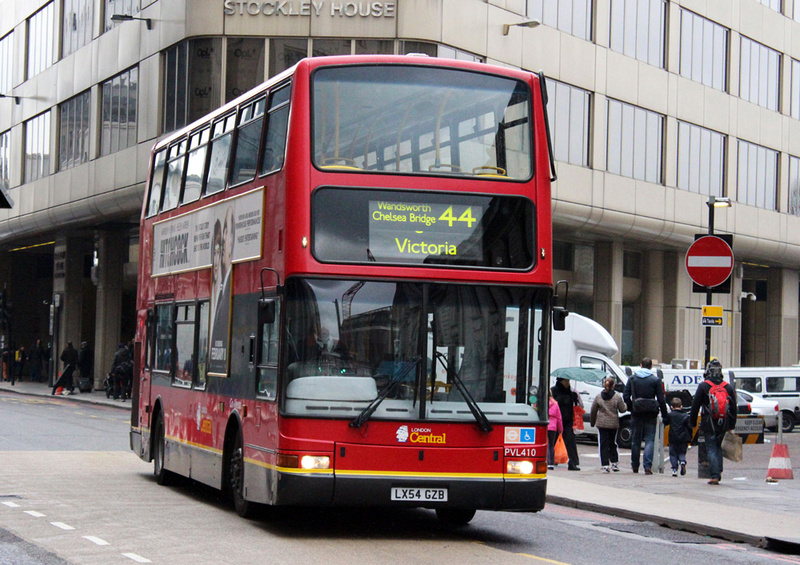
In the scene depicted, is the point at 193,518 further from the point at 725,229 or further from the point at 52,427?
the point at 725,229

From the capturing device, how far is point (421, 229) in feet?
35.8

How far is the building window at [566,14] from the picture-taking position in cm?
3572

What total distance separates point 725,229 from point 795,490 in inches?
1035

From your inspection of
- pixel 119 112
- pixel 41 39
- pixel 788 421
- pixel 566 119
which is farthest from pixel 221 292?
pixel 41 39

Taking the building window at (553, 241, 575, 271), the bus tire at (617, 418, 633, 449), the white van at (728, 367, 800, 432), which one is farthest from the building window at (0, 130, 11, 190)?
Answer: the bus tire at (617, 418, 633, 449)

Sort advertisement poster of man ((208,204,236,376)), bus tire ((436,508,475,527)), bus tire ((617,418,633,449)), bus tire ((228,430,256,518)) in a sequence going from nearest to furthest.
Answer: bus tire ((228,430,256,518)) → bus tire ((436,508,475,527)) → advertisement poster of man ((208,204,236,376)) → bus tire ((617,418,633,449))

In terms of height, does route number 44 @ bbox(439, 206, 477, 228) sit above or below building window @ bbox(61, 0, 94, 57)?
below

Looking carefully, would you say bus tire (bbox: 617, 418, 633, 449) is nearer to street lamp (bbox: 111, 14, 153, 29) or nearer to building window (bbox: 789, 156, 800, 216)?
street lamp (bbox: 111, 14, 153, 29)

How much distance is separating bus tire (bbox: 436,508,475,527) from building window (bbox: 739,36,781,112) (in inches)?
1397

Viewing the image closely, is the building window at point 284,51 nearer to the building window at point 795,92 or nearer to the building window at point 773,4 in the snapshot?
the building window at point 773,4

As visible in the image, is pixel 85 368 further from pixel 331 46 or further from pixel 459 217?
pixel 459 217

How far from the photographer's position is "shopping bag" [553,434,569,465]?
20.0 m

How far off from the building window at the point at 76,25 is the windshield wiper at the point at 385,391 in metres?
34.4

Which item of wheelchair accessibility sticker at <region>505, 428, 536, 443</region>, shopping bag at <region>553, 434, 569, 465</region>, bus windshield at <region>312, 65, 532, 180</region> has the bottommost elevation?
shopping bag at <region>553, 434, 569, 465</region>
